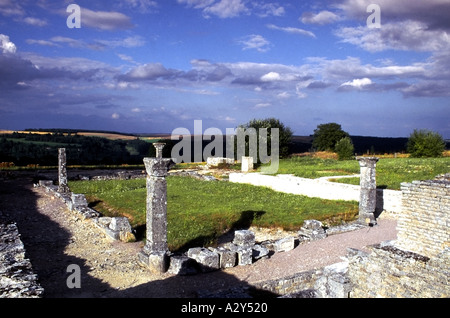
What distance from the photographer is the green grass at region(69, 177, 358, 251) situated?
14.2m

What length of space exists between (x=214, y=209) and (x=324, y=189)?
6839 mm

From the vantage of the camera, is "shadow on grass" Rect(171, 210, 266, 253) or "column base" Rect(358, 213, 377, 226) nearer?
"shadow on grass" Rect(171, 210, 266, 253)

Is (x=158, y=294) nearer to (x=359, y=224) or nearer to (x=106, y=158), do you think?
(x=359, y=224)

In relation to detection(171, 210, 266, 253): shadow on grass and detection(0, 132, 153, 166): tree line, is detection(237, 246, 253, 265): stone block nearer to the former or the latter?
detection(171, 210, 266, 253): shadow on grass

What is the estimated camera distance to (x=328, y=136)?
207 feet

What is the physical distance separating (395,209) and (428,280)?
1083 cm

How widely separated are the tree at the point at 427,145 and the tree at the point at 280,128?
12840mm

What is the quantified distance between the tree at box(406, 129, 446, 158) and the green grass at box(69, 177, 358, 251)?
72.4 feet

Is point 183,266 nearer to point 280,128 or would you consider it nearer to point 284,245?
point 284,245

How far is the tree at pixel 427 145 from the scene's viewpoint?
121 feet

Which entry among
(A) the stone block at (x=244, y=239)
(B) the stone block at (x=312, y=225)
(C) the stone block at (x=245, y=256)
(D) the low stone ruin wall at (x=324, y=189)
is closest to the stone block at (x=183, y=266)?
(C) the stone block at (x=245, y=256)

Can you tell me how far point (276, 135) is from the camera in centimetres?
3962

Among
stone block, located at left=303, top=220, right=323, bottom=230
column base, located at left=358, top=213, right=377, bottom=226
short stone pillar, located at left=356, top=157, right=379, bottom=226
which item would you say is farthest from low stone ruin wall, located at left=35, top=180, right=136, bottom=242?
short stone pillar, located at left=356, top=157, right=379, bottom=226

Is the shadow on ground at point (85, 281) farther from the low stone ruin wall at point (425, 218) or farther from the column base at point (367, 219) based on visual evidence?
the column base at point (367, 219)
